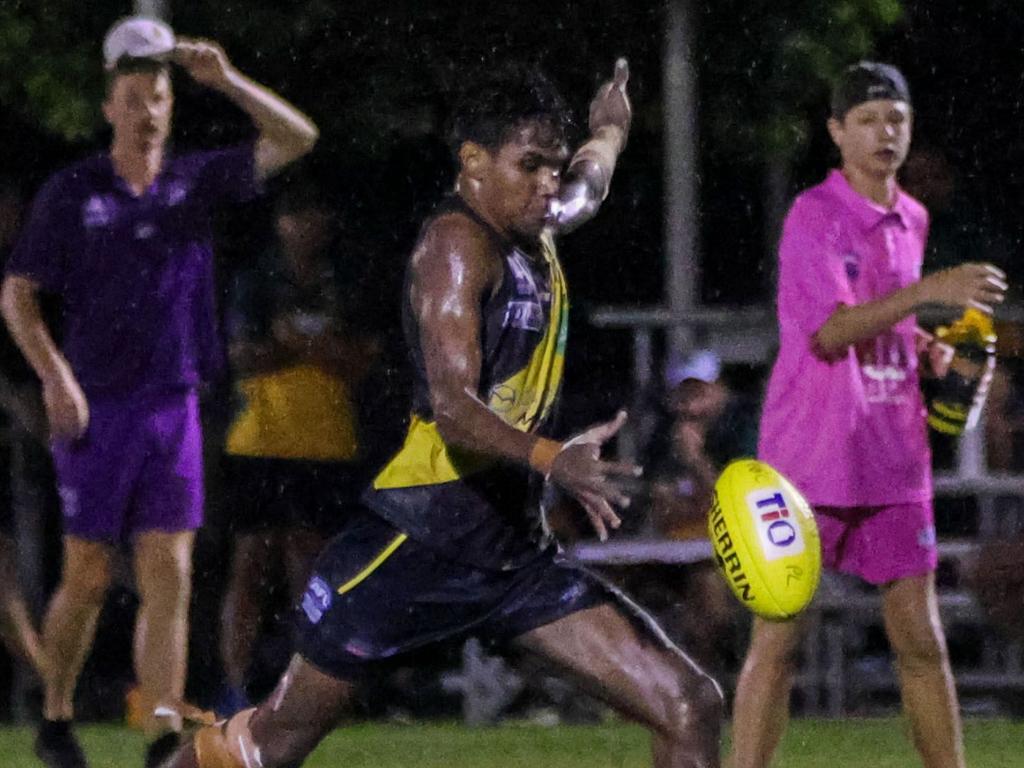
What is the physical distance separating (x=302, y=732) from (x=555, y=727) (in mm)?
4258

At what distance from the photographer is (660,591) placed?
10531 mm

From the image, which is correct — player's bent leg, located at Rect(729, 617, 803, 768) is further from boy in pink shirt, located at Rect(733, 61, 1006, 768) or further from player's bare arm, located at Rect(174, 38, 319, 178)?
player's bare arm, located at Rect(174, 38, 319, 178)

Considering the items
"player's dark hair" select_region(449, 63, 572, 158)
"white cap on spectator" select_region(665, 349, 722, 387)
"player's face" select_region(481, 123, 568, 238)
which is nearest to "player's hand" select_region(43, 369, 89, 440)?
"player's dark hair" select_region(449, 63, 572, 158)

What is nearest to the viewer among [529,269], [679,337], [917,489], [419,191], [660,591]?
[529,269]

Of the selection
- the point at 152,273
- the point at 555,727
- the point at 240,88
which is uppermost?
the point at 240,88

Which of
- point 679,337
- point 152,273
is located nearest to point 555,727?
point 679,337

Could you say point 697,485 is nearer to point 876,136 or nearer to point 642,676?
point 876,136

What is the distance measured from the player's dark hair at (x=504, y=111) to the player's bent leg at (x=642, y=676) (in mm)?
1060

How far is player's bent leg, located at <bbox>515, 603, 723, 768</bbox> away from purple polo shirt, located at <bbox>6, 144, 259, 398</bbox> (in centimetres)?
245

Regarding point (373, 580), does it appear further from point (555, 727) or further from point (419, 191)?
point (419, 191)

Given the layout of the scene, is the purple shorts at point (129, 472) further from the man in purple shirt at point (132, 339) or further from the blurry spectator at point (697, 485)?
the blurry spectator at point (697, 485)

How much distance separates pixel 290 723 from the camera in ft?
19.2

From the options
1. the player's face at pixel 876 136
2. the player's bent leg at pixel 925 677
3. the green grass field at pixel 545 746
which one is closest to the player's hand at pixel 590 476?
the player's bent leg at pixel 925 677

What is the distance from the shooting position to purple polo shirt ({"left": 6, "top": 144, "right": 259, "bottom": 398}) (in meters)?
7.95
